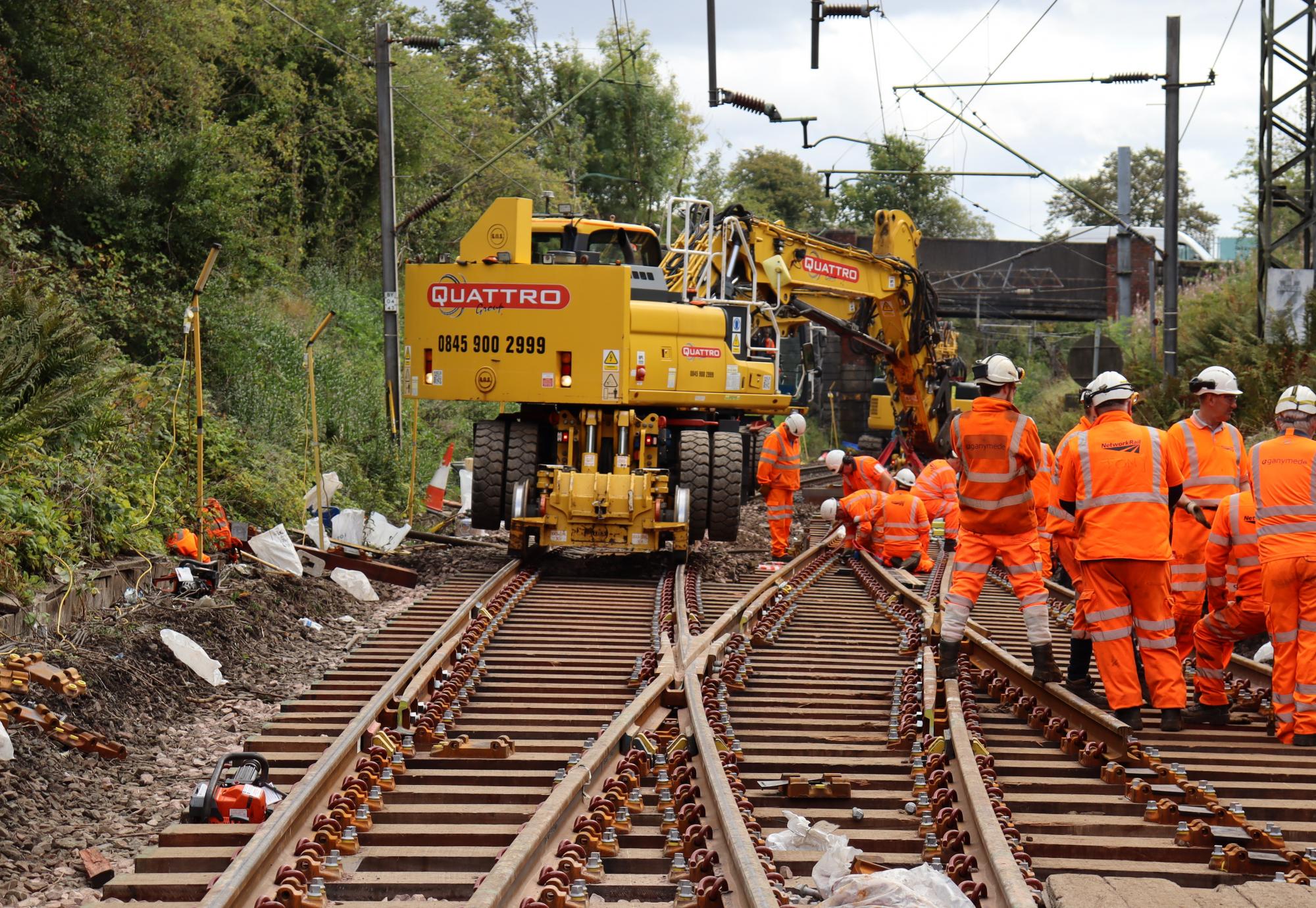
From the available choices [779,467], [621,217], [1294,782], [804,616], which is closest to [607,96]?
[621,217]

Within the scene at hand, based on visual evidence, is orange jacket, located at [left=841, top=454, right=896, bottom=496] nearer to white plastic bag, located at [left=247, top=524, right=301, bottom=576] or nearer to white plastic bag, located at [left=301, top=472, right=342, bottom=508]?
white plastic bag, located at [left=301, top=472, right=342, bottom=508]

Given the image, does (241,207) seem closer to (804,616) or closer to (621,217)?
(804,616)

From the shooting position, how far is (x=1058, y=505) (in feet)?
24.5

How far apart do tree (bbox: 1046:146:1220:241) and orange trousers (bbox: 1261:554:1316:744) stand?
70.8m

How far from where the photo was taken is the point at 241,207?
19297 millimetres

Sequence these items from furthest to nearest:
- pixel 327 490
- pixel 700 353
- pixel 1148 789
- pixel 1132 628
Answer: pixel 327 490
pixel 700 353
pixel 1132 628
pixel 1148 789

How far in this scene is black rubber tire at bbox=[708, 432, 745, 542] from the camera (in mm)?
13383

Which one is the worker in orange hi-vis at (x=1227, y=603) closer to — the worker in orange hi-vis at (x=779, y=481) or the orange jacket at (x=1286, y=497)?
the orange jacket at (x=1286, y=497)

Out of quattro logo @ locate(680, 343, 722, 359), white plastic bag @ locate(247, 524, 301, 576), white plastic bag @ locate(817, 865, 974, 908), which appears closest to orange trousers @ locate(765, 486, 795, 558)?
quattro logo @ locate(680, 343, 722, 359)

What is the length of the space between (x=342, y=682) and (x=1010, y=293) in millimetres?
39796

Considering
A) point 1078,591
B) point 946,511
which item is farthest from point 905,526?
point 1078,591

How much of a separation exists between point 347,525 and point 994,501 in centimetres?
751

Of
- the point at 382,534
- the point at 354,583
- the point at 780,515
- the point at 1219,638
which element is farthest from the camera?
the point at 780,515

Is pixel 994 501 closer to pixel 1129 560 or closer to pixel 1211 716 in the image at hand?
pixel 1129 560
